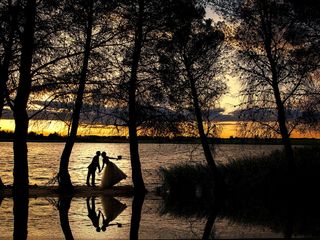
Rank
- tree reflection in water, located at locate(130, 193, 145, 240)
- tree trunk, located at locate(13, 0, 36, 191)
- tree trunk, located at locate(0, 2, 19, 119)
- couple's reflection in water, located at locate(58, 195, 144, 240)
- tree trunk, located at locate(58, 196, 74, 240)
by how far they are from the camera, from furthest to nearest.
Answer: tree trunk, located at locate(0, 2, 19, 119) < tree trunk, located at locate(13, 0, 36, 191) < couple's reflection in water, located at locate(58, 195, 144, 240) < tree reflection in water, located at locate(130, 193, 145, 240) < tree trunk, located at locate(58, 196, 74, 240)

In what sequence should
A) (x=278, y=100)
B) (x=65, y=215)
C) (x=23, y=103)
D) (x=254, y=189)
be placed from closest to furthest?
(x=23, y=103)
(x=65, y=215)
(x=278, y=100)
(x=254, y=189)

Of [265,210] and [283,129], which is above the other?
[283,129]

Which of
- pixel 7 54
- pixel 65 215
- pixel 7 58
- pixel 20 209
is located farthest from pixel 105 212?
pixel 7 54

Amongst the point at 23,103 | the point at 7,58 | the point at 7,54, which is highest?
the point at 7,54


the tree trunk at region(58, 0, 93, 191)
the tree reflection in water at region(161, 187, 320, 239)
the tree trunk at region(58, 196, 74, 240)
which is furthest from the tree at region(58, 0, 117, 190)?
the tree reflection in water at region(161, 187, 320, 239)

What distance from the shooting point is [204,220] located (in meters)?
22.4

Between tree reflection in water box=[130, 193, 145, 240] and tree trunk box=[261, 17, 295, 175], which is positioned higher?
tree trunk box=[261, 17, 295, 175]

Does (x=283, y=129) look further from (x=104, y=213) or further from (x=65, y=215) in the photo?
(x=65, y=215)

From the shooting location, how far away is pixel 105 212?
2495 centimetres

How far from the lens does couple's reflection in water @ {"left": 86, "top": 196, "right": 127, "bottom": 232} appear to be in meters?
21.1

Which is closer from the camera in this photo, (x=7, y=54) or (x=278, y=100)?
(x=7, y=54)

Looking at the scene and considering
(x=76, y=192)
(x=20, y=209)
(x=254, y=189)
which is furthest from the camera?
(x=76, y=192)

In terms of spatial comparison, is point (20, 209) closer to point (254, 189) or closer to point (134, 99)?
point (134, 99)

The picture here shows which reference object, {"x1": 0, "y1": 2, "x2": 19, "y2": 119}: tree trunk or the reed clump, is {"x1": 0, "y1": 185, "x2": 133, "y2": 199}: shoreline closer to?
the reed clump
